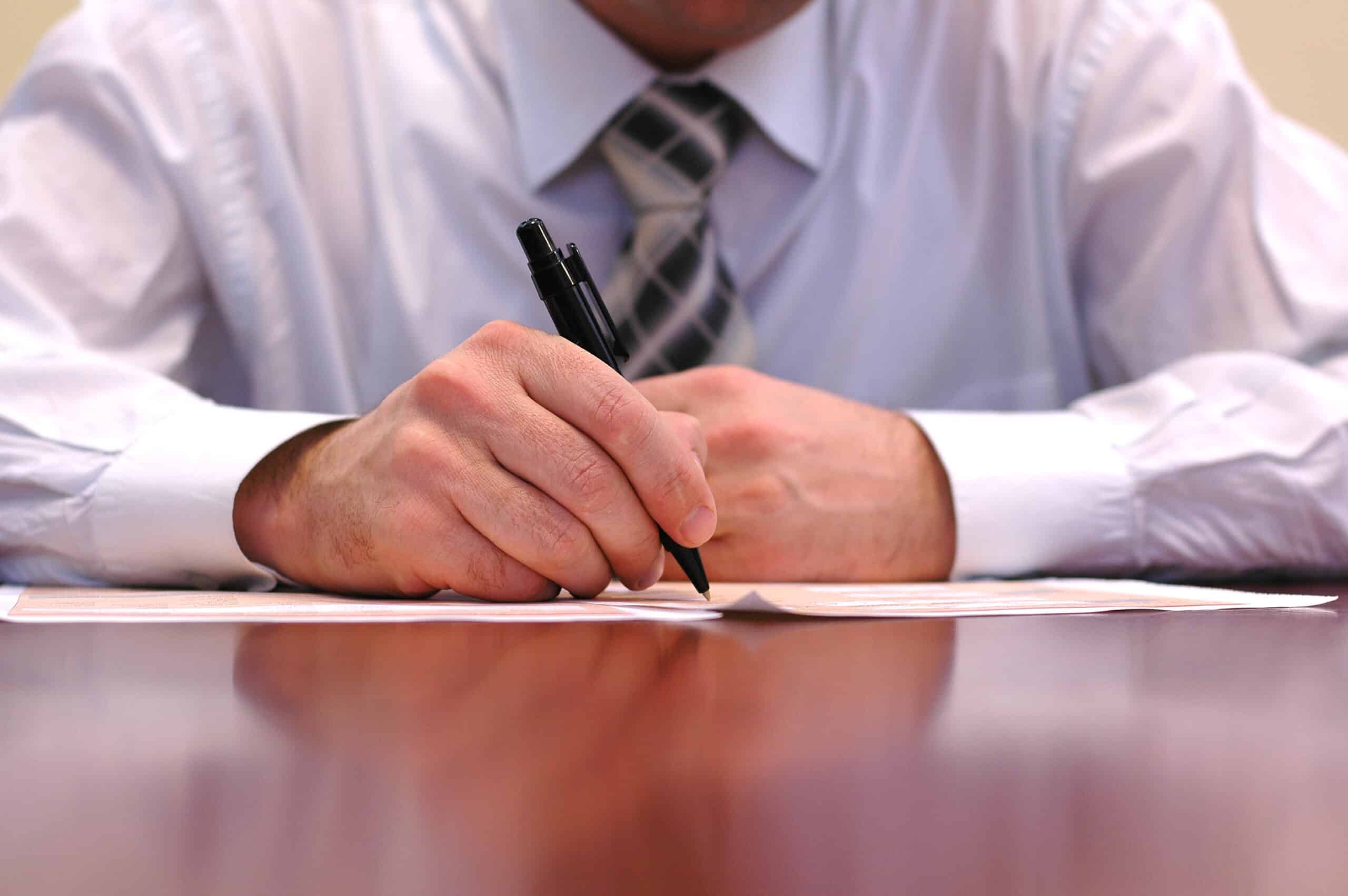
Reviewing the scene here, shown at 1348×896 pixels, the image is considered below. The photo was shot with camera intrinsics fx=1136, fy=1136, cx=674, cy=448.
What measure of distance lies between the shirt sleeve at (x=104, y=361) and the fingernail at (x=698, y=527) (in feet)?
0.82

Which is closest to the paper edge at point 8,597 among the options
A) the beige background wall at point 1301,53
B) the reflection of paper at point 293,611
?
the reflection of paper at point 293,611

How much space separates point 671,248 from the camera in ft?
2.85

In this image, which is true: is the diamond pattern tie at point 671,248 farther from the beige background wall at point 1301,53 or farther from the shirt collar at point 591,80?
the beige background wall at point 1301,53

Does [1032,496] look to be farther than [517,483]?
Yes

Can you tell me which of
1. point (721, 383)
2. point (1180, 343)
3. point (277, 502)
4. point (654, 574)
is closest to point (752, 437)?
point (721, 383)

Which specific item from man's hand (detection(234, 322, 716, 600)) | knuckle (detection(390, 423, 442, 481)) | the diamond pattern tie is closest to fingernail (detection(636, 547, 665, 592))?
man's hand (detection(234, 322, 716, 600))

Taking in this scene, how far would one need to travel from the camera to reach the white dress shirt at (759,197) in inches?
35.2

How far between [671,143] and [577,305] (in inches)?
17.4

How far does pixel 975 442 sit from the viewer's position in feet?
2.27

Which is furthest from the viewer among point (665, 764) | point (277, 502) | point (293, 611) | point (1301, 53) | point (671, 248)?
point (1301, 53)

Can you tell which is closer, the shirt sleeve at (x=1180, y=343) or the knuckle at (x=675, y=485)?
the knuckle at (x=675, y=485)

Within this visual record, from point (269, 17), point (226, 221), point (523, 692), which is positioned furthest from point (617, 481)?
point (269, 17)

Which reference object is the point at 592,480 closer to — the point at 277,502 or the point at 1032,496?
the point at 277,502

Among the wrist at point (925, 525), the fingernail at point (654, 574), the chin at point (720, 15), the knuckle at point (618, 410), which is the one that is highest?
the chin at point (720, 15)
